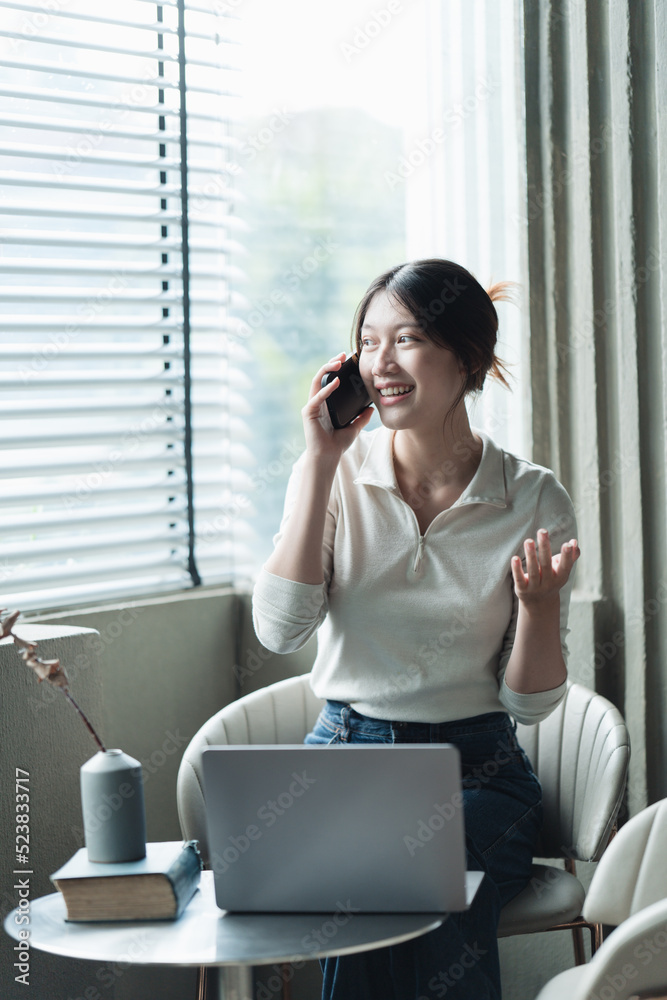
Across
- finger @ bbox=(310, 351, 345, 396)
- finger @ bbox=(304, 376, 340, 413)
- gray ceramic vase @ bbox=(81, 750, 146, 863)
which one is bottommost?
gray ceramic vase @ bbox=(81, 750, 146, 863)

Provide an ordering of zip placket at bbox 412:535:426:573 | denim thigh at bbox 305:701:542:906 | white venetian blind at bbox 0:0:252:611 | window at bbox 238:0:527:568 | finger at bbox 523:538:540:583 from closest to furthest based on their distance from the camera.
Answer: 1. finger at bbox 523:538:540:583
2. denim thigh at bbox 305:701:542:906
3. zip placket at bbox 412:535:426:573
4. white venetian blind at bbox 0:0:252:611
5. window at bbox 238:0:527:568

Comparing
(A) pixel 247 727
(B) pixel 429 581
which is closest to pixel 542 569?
(B) pixel 429 581

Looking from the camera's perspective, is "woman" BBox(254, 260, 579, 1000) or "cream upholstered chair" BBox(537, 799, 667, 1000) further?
"woman" BBox(254, 260, 579, 1000)

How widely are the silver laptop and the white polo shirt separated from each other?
1.75ft

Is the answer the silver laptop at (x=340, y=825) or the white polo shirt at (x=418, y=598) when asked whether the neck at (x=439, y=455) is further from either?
the silver laptop at (x=340, y=825)

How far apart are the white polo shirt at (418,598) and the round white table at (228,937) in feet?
1.81

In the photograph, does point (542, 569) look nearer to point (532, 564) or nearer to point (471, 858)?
point (532, 564)

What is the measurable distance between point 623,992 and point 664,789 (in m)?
0.94

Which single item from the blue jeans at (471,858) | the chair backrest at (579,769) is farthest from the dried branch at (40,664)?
the chair backrest at (579,769)

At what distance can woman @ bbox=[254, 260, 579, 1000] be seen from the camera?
5.33ft

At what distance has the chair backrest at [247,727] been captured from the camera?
1709 mm

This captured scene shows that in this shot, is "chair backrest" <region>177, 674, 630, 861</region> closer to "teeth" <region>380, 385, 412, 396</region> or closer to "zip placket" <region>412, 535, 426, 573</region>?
"zip placket" <region>412, 535, 426, 573</region>

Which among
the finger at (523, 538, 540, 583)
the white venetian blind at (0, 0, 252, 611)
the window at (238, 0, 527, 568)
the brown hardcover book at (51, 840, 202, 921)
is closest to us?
the brown hardcover book at (51, 840, 202, 921)

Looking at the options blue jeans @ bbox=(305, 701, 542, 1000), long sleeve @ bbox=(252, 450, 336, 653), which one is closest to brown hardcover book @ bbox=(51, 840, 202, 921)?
blue jeans @ bbox=(305, 701, 542, 1000)
